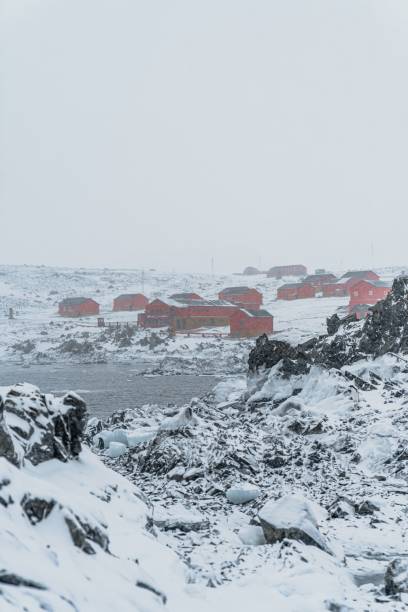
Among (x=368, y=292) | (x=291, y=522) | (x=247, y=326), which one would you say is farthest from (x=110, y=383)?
(x=368, y=292)

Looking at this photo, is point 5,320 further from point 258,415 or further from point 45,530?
point 45,530

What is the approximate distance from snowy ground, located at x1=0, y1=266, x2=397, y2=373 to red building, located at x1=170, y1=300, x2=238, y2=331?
11.3ft

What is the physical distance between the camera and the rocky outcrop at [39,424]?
34.5 feet

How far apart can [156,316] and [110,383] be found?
36.1 meters

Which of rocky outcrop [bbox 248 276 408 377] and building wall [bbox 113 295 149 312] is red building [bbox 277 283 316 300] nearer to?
Answer: building wall [bbox 113 295 149 312]

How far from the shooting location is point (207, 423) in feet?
68.2

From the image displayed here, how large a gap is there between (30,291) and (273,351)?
336 feet

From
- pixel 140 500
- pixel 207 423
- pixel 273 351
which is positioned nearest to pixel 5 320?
pixel 273 351

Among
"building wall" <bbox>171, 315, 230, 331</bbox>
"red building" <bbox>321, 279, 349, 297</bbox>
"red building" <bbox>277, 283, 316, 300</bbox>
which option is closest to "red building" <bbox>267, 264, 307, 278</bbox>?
"red building" <bbox>277, 283, 316, 300</bbox>

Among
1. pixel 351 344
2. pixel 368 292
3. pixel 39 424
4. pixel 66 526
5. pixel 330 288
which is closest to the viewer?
pixel 66 526

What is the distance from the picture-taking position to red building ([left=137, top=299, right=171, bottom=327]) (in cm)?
7938

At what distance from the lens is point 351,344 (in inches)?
1235

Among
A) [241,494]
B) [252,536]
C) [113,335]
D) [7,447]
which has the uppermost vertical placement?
[7,447]

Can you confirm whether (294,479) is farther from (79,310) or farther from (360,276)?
(360,276)
